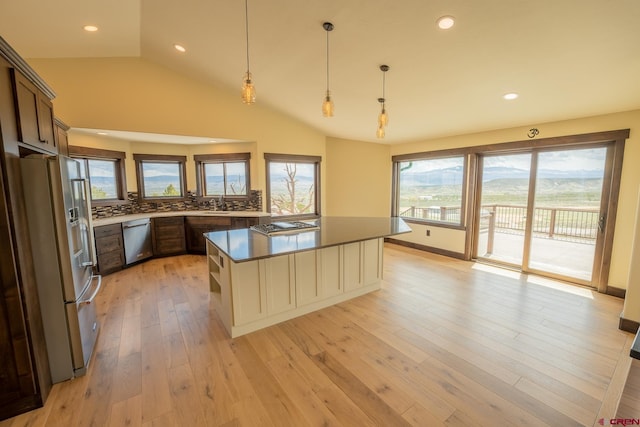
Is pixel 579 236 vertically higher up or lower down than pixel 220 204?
lower down

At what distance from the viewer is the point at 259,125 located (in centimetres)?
488

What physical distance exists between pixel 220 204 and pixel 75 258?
11.4 ft

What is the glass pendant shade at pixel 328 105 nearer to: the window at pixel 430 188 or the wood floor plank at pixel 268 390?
the wood floor plank at pixel 268 390

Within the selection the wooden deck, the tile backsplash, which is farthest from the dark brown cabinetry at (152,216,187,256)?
the wooden deck

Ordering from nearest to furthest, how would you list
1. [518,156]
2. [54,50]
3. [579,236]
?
[54,50]
[579,236]
[518,156]

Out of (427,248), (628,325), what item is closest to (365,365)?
(628,325)

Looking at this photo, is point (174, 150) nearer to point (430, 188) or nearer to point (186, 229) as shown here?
point (186, 229)

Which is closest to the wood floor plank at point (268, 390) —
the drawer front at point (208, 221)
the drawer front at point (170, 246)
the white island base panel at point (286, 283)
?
the white island base panel at point (286, 283)

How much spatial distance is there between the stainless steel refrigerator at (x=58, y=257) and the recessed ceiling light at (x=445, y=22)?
301 centimetres

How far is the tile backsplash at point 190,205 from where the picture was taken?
4930 mm

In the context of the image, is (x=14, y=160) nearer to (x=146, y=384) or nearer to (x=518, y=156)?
(x=146, y=384)

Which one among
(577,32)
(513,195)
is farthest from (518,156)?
(577,32)

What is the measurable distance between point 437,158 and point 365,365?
4432 millimetres

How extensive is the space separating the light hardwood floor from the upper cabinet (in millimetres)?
1749
